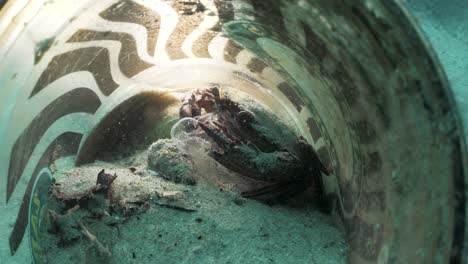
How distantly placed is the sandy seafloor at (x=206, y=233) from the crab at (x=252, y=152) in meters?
0.11

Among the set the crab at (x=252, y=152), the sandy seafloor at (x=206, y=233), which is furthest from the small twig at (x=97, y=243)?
the crab at (x=252, y=152)

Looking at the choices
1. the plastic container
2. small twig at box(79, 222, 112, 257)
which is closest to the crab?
the plastic container

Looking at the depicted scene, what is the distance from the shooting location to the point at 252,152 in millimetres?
1853

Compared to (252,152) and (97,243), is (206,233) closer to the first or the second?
(97,243)

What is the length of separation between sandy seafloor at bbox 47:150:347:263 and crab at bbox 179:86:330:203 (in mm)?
111

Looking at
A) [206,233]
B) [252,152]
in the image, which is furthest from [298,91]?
[206,233]

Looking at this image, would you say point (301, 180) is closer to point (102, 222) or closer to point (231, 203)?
point (231, 203)

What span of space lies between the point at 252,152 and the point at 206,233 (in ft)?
1.60

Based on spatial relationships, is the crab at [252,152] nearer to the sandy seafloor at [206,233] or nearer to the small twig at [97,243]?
the sandy seafloor at [206,233]

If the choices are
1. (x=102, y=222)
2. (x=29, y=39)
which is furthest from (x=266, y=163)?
(x=29, y=39)

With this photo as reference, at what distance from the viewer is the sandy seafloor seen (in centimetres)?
139

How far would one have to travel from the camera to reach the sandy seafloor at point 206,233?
1389 millimetres

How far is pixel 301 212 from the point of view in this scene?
5.46ft

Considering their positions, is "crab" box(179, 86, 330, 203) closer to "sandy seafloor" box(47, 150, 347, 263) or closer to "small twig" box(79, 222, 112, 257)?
"sandy seafloor" box(47, 150, 347, 263)
